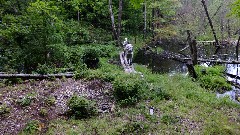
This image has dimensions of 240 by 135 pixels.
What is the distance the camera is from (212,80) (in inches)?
585

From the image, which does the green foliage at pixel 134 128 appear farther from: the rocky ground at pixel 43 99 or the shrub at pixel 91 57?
the shrub at pixel 91 57

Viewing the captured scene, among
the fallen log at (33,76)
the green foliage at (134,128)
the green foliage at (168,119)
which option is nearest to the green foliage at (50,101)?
the fallen log at (33,76)

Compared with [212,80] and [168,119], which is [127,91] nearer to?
[168,119]

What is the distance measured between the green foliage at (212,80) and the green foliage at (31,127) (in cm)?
977

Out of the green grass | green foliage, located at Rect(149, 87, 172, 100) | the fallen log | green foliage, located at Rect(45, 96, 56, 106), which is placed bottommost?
the green grass

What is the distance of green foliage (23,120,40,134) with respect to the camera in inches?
322

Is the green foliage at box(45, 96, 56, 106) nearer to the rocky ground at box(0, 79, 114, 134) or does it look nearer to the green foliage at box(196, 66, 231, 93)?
the rocky ground at box(0, 79, 114, 134)

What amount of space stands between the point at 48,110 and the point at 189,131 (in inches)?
205

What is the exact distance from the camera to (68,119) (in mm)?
9086

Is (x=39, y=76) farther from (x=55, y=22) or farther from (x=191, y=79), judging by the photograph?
(x=191, y=79)

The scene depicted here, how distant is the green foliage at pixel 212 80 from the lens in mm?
14509

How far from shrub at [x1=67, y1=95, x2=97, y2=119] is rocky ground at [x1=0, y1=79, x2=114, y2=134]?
0.37m

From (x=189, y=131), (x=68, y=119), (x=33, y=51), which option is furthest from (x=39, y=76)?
(x=189, y=131)

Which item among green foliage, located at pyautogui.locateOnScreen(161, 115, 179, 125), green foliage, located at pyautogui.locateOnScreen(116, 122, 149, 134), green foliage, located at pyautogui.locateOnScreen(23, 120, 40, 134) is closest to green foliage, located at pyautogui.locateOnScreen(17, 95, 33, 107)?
green foliage, located at pyautogui.locateOnScreen(23, 120, 40, 134)
